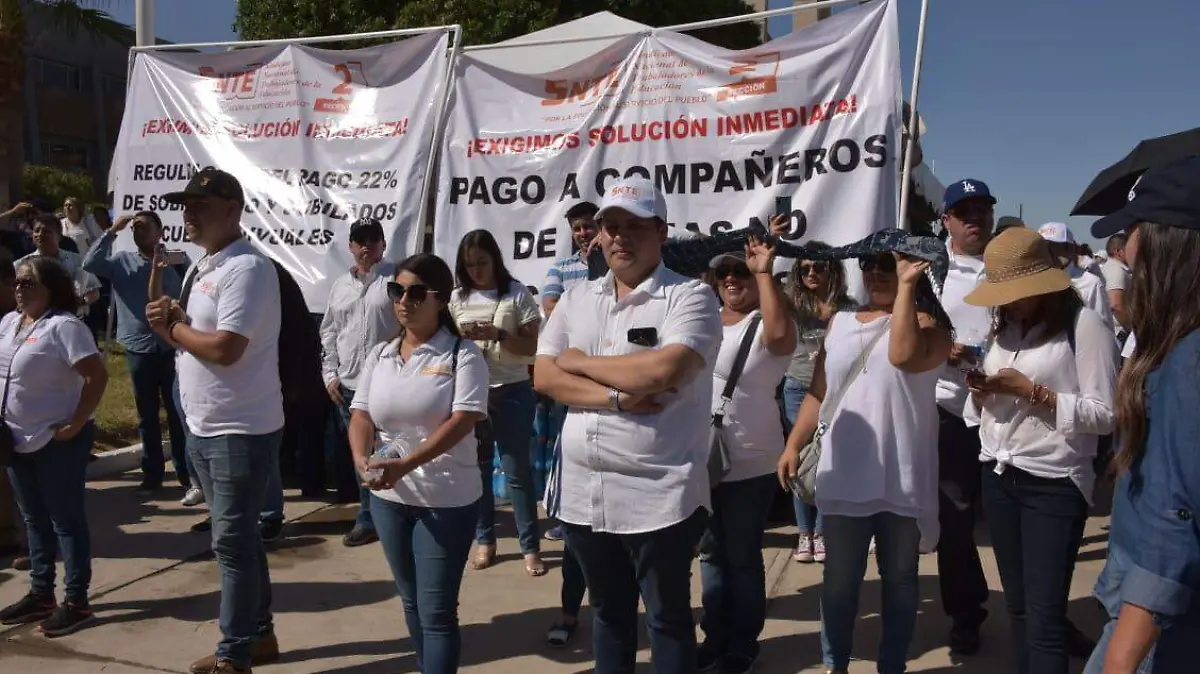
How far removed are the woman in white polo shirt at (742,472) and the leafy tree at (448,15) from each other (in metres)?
11.2

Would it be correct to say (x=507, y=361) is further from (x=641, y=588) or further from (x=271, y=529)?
(x=641, y=588)

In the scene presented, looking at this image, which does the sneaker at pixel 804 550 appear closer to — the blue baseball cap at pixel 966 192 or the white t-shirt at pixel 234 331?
the blue baseball cap at pixel 966 192

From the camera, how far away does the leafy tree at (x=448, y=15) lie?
48.7 ft

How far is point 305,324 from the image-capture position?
6.31 meters

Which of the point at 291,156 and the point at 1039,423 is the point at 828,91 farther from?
the point at 291,156

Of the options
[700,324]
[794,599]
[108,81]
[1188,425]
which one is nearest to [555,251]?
[794,599]

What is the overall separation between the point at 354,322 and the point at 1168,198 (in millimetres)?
4963

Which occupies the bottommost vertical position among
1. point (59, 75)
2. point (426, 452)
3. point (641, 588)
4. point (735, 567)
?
point (735, 567)

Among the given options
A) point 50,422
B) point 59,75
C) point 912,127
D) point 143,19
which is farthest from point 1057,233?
point 59,75

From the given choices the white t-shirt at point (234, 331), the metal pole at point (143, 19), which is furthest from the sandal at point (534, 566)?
the metal pole at point (143, 19)

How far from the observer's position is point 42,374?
4.48 meters

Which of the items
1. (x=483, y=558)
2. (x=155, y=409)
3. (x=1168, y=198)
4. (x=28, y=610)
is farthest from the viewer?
(x=155, y=409)

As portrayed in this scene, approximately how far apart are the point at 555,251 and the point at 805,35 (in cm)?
202

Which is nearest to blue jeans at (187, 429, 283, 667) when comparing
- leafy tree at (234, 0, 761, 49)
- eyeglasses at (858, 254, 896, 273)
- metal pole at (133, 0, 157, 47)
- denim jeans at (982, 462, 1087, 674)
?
eyeglasses at (858, 254, 896, 273)
